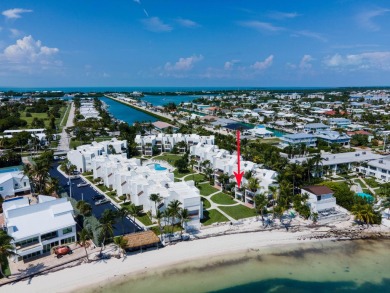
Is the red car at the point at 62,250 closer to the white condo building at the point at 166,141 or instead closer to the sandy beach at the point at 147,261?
the sandy beach at the point at 147,261

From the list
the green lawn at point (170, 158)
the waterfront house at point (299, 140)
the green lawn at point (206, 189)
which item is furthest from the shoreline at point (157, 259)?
the waterfront house at point (299, 140)

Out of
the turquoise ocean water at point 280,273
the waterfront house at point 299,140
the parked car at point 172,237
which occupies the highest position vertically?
the waterfront house at point 299,140

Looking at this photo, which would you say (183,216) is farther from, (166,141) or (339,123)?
(339,123)

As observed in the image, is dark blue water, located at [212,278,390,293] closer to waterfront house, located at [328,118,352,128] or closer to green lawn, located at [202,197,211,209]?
green lawn, located at [202,197,211,209]

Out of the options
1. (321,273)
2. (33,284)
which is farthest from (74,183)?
(321,273)

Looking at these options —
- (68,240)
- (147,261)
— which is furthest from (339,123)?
(68,240)

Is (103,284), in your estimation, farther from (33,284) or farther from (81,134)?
(81,134)

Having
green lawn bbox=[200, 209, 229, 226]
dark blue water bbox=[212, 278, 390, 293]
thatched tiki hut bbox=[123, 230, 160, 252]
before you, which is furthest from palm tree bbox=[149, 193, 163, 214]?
dark blue water bbox=[212, 278, 390, 293]
